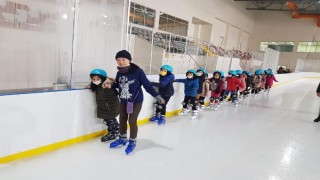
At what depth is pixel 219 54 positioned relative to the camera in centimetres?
1076

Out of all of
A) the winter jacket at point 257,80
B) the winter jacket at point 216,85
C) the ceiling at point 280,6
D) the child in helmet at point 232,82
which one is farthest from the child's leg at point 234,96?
the ceiling at point 280,6

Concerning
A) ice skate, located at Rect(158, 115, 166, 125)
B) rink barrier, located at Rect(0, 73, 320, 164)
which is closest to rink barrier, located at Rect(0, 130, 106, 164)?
rink barrier, located at Rect(0, 73, 320, 164)

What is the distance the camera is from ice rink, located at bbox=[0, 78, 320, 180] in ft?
8.43

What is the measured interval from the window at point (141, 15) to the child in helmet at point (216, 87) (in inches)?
266

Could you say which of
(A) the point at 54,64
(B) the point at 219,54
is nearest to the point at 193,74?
(A) the point at 54,64

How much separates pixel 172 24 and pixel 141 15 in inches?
121

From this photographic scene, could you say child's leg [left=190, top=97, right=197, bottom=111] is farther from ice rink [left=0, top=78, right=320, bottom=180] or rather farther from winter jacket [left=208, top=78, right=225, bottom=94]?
winter jacket [left=208, top=78, right=225, bottom=94]

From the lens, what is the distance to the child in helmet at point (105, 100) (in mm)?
3357

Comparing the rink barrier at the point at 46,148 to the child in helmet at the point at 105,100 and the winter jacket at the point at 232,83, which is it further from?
the winter jacket at the point at 232,83

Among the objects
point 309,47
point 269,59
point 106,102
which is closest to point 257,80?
point 269,59

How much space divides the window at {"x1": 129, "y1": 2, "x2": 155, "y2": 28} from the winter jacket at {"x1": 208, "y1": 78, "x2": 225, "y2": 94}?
677 cm

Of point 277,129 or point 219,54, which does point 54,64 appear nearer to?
point 277,129

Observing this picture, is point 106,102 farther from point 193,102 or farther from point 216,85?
point 216,85

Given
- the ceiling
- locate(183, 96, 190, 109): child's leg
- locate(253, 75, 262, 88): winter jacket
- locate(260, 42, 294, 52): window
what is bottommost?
locate(183, 96, 190, 109): child's leg
